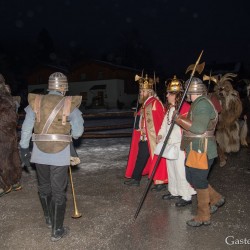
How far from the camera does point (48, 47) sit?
73.6m

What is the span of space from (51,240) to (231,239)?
7.03ft

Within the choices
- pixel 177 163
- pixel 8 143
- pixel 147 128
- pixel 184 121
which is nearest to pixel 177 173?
pixel 177 163

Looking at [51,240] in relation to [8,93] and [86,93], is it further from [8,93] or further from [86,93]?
[86,93]

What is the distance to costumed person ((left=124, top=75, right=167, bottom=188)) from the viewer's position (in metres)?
6.15

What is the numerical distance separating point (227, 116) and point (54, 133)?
222 inches

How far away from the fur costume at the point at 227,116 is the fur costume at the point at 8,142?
4637 millimetres

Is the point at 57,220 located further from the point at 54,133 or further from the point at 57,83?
the point at 57,83

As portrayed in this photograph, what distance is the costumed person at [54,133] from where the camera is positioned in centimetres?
394

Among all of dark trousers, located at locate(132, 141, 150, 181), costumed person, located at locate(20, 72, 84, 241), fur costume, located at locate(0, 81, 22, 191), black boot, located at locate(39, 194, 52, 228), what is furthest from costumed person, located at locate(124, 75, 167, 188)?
costumed person, located at locate(20, 72, 84, 241)

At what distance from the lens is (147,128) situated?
244 inches

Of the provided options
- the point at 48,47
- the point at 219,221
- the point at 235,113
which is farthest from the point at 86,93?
the point at 219,221

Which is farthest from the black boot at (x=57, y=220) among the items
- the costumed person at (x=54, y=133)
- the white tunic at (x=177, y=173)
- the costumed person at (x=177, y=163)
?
the white tunic at (x=177, y=173)

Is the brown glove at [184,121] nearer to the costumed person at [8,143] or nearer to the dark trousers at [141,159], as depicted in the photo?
the dark trousers at [141,159]

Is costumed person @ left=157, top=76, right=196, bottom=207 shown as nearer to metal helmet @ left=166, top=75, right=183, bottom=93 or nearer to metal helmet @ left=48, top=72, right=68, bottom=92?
metal helmet @ left=166, top=75, right=183, bottom=93
